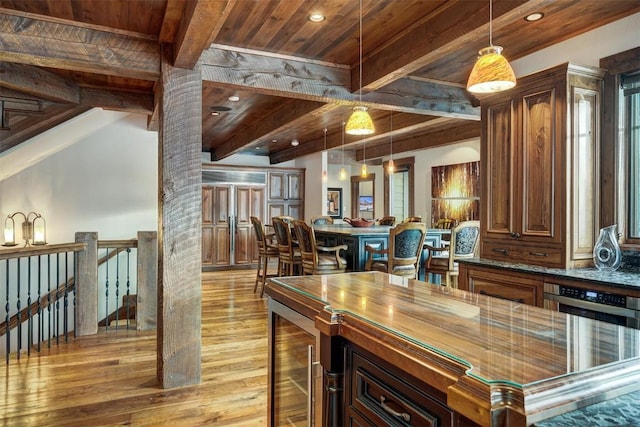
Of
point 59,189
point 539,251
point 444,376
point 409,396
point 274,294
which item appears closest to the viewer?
point 444,376

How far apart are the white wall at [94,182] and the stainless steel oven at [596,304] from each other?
18.1 ft

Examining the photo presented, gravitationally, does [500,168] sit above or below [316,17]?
below

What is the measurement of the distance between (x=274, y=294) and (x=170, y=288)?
1.42 metres

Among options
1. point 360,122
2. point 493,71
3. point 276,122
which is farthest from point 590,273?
point 276,122

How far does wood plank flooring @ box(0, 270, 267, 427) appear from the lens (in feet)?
8.48

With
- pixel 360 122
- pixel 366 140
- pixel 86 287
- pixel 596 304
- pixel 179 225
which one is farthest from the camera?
pixel 366 140

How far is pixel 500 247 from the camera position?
3209 millimetres

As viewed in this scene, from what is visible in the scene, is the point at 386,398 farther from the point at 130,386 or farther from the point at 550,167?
the point at 130,386

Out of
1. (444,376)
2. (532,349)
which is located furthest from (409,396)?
(532,349)

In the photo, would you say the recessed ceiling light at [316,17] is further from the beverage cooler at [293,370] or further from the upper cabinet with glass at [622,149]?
the upper cabinet with glass at [622,149]

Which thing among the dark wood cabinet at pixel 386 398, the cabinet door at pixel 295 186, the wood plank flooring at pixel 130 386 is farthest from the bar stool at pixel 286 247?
the dark wood cabinet at pixel 386 398

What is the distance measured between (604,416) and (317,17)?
264 centimetres

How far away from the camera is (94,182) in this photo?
5.93 metres

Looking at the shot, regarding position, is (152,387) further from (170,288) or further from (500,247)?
(500,247)
